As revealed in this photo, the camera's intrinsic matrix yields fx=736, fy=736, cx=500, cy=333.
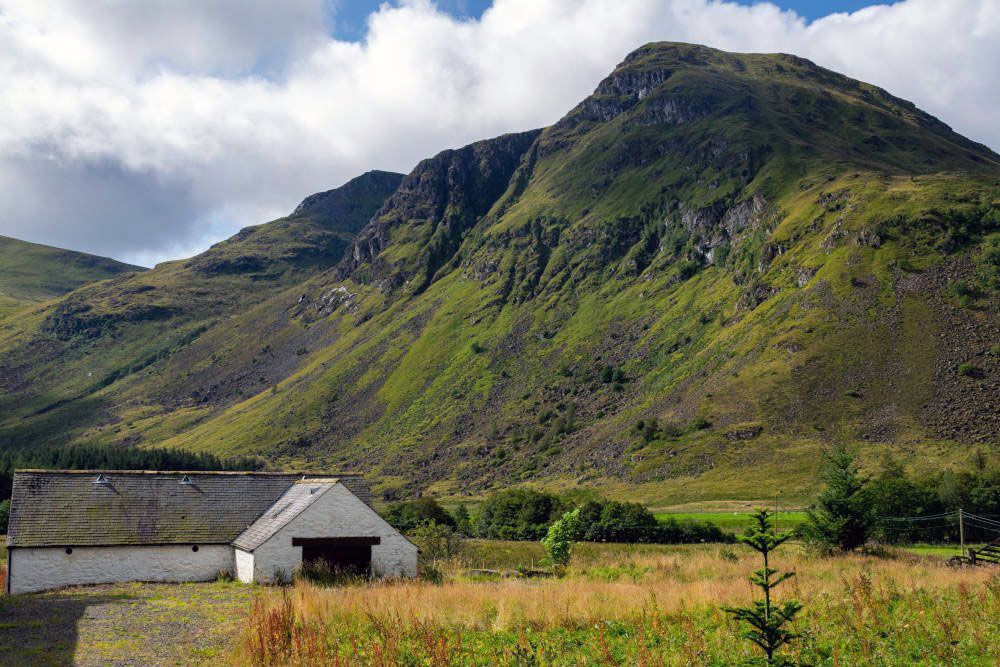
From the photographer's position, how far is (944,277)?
112 meters

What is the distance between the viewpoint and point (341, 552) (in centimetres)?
3403

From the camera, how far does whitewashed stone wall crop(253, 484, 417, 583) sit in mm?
32688

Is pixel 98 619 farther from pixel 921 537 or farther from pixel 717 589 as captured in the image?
pixel 921 537

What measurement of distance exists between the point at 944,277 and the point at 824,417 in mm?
35387

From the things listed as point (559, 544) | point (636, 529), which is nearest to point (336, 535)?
point (559, 544)

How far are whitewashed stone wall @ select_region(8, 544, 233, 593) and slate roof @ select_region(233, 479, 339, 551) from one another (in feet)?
5.36

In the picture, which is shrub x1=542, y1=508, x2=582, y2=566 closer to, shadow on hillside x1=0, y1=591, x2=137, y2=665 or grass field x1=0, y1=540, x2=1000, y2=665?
grass field x1=0, y1=540, x2=1000, y2=665

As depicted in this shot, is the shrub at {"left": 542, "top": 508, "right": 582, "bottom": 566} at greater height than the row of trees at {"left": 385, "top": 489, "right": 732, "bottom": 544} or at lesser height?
greater

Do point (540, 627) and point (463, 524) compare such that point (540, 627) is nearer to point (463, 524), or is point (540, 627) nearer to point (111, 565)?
point (111, 565)

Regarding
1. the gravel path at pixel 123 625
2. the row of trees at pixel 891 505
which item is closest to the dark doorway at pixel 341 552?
the gravel path at pixel 123 625

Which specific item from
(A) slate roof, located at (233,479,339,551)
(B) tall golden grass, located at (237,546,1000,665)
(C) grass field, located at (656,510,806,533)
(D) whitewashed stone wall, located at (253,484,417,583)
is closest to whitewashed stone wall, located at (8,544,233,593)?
(A) slate roof, located at (233,479,339,551)

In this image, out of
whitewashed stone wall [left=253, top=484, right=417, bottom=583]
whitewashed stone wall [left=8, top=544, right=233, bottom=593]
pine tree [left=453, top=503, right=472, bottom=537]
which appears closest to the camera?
whitewashed stone wall [left=253, top=484, right=417, bottom=583]

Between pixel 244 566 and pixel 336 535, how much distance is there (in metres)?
4.89

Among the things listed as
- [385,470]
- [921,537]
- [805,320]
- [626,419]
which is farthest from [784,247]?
[921,537]
